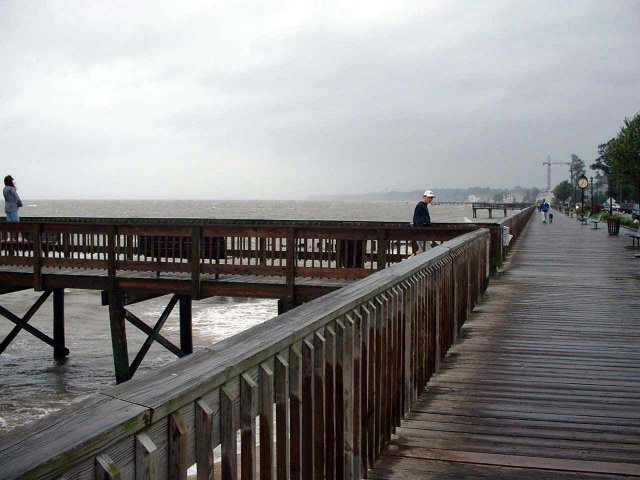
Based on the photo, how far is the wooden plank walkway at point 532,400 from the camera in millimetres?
4355

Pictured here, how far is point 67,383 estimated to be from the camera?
51.3 ft

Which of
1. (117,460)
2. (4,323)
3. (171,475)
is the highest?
(117,460)

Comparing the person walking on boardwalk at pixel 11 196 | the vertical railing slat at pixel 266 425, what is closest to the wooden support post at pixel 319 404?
the vertical railing slat at pixel 266 425

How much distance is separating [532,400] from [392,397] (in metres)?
1.59

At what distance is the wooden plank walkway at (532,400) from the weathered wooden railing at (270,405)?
31 centimetres

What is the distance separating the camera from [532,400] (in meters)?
5.73

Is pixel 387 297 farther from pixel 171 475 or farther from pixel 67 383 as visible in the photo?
pixel 67 383

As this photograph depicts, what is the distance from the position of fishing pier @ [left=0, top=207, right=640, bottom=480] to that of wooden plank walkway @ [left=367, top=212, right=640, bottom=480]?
0.02 metres

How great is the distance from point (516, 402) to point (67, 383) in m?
12.4

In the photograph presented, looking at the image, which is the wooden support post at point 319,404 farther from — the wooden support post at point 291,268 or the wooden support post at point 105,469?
the wooden support post at point 291,268

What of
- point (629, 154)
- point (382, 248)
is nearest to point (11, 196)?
point (382, 248)

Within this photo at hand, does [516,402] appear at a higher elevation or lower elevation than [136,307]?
higher

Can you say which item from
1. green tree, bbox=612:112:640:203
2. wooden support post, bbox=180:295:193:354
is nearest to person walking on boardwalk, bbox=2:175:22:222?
wooden support post, bbox=180:295:193:354

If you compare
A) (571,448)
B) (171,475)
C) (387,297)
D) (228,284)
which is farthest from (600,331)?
(171,475)
